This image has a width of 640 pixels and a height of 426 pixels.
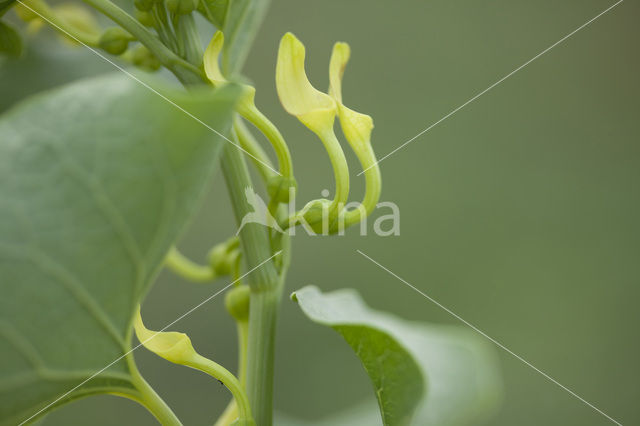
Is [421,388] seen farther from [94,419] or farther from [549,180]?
[549,180]

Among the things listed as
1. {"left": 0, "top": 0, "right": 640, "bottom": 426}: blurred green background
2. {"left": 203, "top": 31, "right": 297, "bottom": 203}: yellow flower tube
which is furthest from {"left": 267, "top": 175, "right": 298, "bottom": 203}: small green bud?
{"left": 0, "top": 0, "right": 640, "bottom": 426}: blurred green background

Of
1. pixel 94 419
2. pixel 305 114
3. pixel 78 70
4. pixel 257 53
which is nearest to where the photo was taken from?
pixel 305 114

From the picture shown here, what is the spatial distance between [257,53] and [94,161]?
1876mm

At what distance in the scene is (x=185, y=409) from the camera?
1.53 m

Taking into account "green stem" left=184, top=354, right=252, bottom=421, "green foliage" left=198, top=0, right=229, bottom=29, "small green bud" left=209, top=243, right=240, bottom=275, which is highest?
"green foliage" left=198, top=0, right=229, bottom=29

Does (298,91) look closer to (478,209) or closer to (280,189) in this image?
(280,189)

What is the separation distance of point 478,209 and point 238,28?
5.01ft

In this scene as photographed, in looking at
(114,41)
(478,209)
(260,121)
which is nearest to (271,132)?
(260,121)

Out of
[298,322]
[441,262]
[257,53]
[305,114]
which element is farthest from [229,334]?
[305,114]

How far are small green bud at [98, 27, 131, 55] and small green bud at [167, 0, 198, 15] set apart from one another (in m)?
0.06

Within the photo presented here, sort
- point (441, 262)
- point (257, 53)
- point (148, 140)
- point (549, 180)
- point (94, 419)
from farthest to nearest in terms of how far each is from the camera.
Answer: point (257, 53) < point (549, 180) < point (441, 262) < point (94, 419) < point (148, 140)

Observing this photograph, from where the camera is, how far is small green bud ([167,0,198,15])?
0.33 metres

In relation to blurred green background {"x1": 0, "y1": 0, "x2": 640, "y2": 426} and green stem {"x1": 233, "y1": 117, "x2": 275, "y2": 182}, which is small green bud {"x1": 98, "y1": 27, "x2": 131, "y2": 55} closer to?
green stem {"x1": 233, "y1": 117, "x2": 275, "y2": 182}

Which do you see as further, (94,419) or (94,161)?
(94,419)
